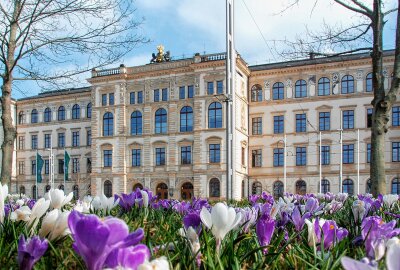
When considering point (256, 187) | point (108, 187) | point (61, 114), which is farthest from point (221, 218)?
point (61, 114)

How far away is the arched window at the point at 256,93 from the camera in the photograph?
37062 mm

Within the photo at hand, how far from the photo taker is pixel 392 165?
3278 cm

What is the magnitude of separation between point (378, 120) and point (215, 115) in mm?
28016

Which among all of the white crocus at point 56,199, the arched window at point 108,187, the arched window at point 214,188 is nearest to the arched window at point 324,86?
the arched window at point 214,188

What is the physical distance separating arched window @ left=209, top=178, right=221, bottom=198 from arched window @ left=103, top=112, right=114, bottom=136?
9486 mm

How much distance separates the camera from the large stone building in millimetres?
34094

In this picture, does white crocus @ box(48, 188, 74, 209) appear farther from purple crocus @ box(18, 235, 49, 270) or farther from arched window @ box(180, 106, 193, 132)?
arched window @ box(180, 106, 193, 132)

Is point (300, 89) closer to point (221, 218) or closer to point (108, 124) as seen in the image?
point (108, 124)

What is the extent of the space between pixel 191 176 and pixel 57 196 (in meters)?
33.9

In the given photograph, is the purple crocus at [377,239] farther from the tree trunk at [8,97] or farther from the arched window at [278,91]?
the arched window at [278,91]

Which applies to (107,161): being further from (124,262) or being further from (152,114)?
(124,262)

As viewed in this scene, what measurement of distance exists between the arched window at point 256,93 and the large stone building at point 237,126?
0.25 feet

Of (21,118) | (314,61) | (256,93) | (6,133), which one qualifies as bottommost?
(6,133)

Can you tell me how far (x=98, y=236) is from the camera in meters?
0.68
